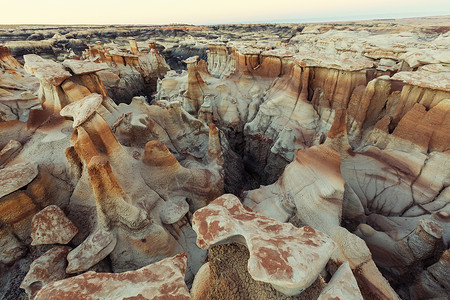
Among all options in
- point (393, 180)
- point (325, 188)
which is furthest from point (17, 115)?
point (393, 180)

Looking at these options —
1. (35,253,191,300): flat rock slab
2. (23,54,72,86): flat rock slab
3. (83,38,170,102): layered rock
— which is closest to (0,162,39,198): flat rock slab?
→ (23,54,72,86): flat rock slab

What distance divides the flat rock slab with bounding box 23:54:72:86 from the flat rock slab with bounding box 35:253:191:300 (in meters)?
6.02

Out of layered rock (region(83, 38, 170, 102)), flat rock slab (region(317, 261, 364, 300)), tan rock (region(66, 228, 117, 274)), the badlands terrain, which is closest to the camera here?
flat rock slab (region(317, 261, 364, 300))

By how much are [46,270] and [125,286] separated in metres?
2.75

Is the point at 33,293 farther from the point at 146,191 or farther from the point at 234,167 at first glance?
the point at 234,167

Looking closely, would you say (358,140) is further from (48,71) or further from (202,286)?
(48,71)

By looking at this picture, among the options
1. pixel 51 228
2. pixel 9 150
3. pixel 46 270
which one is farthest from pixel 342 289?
pixel 9 150

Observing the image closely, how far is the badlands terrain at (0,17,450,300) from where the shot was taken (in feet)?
8.15

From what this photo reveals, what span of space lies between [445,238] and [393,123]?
13.6 feet

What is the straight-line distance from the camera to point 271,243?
2.37 m

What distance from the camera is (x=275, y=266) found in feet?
6.90

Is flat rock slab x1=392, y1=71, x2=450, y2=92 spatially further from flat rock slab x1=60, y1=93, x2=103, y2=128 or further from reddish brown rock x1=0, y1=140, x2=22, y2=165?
reddish brown rock x1=0, y1=140, x2=22, y2=165

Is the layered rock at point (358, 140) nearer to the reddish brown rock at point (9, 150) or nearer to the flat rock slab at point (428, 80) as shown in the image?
the flat rock slab at point (428, 80)

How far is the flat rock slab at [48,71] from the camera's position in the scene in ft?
19.8
